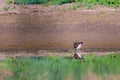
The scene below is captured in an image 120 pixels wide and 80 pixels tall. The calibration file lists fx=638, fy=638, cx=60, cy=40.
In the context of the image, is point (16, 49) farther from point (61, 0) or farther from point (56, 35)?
point (61, 0)

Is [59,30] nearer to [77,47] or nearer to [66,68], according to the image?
[77,47]

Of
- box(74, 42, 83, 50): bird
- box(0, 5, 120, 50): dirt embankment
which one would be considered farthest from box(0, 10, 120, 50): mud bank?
box(74, 42, 83, 50): bird

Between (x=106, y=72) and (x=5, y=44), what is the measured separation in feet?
20.3

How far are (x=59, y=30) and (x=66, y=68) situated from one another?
495 centimetres

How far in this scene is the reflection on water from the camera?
18.8 metres

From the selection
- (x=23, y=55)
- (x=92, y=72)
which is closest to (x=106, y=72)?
(x=92, y=72)

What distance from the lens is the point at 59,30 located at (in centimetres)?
2467

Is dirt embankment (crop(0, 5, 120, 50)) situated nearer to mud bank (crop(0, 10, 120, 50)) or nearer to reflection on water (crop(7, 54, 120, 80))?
mud bank (crop(0, 10, 120, 50))

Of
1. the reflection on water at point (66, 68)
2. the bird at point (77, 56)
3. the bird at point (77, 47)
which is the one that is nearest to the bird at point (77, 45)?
the bird at point (77, 47)

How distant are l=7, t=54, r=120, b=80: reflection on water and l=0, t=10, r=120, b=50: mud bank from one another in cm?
188

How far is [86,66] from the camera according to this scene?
20109 millimetres

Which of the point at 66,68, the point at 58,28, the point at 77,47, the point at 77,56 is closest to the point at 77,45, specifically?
the point at 77,47

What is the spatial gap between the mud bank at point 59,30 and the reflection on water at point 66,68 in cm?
188

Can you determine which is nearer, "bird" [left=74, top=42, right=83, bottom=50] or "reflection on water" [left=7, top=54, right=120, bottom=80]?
"reflection on water" [left=7, top=54, right=120, bottom=80]
